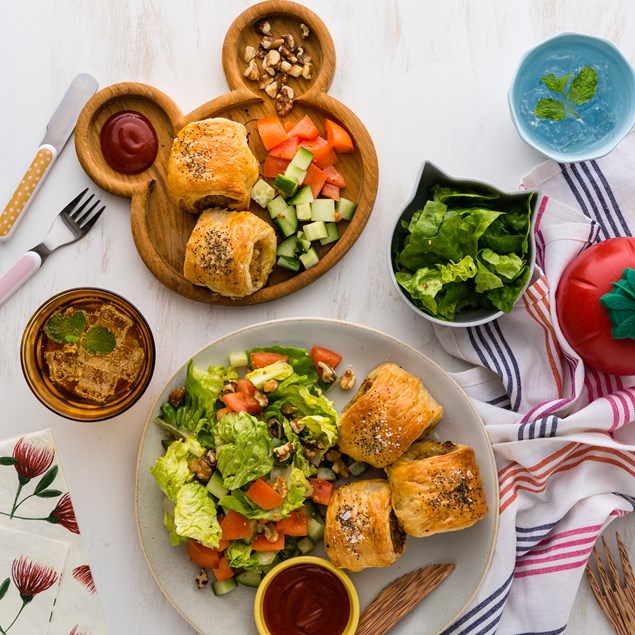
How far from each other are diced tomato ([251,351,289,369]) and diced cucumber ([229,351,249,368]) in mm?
42

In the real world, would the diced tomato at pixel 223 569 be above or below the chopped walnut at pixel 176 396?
below

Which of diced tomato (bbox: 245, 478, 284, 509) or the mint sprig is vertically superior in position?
the mint sprig

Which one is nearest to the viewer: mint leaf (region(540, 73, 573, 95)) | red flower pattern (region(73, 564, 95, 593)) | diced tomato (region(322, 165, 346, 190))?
mint leaf (region(540, 73, 573, 95))

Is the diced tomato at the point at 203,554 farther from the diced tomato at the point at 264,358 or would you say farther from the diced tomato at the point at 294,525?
the diced tomato at the point at 264,358

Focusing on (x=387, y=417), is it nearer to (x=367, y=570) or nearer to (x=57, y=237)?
(x=367, y=570)

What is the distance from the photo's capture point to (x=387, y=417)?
3213mm

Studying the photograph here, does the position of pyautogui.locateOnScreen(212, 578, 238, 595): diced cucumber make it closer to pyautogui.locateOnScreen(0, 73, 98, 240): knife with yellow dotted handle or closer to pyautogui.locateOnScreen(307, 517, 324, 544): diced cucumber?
pyautogui.locateOnScreen(307, 517, 324, 544): diced cucumber

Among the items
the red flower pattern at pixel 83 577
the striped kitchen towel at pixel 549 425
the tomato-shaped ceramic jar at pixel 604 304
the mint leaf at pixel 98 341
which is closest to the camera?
the tomato-shaped ceramic jar at pixel 604 304

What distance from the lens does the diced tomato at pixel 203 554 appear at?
134 inches

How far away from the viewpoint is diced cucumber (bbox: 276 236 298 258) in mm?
3467

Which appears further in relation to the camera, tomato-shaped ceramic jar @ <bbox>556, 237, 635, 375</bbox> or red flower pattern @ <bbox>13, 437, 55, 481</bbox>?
red flower pattern @ <bbox>13, 437, 55, 481</bbox>

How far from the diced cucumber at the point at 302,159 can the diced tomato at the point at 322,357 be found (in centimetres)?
83

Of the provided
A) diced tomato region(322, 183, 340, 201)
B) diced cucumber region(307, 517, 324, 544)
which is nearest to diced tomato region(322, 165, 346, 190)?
diced tomato region(322, 183, 340, 201)

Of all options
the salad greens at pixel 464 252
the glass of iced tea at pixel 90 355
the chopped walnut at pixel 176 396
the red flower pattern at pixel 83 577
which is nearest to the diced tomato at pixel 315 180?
the salad greens at pixel 464 252
